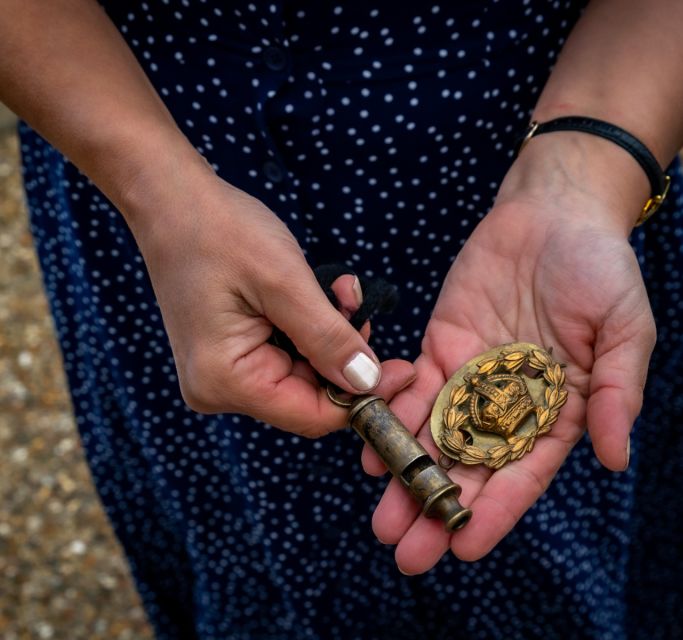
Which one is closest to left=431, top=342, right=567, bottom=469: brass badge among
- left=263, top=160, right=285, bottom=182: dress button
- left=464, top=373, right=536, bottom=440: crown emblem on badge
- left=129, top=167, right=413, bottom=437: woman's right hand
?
left=464, top=373, right=536, bottom=440: crown emblem on badge

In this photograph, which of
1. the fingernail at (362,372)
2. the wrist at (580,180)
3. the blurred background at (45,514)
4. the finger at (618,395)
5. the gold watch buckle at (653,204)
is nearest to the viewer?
the finger at (618,395)

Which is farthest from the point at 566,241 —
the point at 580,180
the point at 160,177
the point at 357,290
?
the point at 160,177

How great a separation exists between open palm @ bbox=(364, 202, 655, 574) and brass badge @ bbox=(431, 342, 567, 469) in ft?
0.10

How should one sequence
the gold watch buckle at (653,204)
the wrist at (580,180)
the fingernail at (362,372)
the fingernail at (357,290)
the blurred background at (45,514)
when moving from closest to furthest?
the fingernail at (362,372) → the fingernail at (357,290) → the wrist at (580,180) → the gold watch buckle at (653,204) → the blurred background at (45,514)

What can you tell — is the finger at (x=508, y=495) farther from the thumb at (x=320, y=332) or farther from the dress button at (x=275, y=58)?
the dress button at (x=275, y=58)

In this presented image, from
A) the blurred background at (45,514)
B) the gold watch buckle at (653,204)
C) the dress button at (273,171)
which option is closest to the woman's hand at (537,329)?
the gold watch buckle at (653,204)

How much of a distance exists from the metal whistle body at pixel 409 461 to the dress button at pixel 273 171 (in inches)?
22.4

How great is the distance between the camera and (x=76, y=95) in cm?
175

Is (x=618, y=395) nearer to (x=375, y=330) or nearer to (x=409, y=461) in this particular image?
(x=409, y=461)

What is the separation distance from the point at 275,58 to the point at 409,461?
93 centimetres

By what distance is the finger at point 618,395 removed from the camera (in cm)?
160

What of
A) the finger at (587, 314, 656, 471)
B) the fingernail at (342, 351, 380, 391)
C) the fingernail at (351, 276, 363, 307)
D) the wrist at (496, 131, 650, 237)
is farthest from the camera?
the wrist at (496, 131, 650, 237)

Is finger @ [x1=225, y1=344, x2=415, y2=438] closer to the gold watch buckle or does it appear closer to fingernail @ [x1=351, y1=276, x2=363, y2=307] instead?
fingernail @ [x1=351, y1=276, x2=363, y2=307]

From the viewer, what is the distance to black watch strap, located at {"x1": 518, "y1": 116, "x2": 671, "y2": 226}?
195cm
